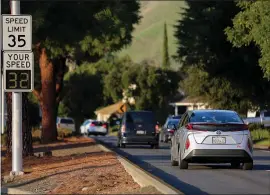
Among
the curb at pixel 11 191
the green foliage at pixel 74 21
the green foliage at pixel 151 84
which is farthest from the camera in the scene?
the green foliage at pixel 151 84

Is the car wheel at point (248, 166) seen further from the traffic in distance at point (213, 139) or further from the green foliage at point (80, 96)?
the green foliage at point (80, 96)

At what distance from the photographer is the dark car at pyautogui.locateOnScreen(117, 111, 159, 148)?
3575 centimetres

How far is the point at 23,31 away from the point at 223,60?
29.1 metres

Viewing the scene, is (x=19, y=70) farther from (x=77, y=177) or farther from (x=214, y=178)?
(x=214, y=178)

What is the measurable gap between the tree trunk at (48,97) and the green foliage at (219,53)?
31.0 ft

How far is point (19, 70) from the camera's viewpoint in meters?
18.2

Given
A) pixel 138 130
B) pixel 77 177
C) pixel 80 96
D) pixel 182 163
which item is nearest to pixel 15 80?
pixel 77 177

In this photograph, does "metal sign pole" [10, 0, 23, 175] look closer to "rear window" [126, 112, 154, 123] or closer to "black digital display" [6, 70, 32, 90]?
"black digital display" [6, 70, 32, 90]

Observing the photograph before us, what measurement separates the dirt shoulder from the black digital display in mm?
2242

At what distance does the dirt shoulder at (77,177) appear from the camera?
15.4 m

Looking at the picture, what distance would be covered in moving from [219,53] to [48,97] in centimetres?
1126

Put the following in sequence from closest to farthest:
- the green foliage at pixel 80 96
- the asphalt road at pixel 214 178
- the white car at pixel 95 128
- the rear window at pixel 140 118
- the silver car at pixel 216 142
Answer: the asphalt road at pixel 214 178 → the silver car at pixel 216 142 → the rear window at pixel 140 118 → the white car at pixel 95 128 → the green foliage at pixel 80 96

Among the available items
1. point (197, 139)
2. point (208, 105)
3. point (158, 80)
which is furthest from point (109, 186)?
point (158, 80)

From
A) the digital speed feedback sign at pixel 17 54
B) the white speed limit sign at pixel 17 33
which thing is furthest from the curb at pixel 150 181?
the white speed limit sign at pixel 17 33
